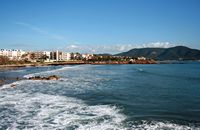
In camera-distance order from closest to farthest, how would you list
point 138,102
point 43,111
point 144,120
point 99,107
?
point 144,120
point 43,111
point 99,107
point 138,102

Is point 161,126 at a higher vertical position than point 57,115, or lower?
higher

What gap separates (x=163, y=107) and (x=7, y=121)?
11.9 metres

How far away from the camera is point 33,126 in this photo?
1636cm

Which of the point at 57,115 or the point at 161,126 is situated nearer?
the point at 161,126

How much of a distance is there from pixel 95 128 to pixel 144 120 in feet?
11.8

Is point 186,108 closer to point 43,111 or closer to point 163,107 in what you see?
point 163,107

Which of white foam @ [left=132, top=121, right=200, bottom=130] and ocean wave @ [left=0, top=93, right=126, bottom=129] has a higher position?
white foam @ [left=132, top=121, right=200, bottom=130]

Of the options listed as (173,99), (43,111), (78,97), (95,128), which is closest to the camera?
(95,128)

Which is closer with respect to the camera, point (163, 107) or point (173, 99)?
point (163, 107)

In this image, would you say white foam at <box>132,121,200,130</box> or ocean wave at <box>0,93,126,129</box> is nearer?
white foam at <box>132,121,200,130</box>

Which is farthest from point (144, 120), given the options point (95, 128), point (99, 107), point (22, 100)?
point (22, 100)

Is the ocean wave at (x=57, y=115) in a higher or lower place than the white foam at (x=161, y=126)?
lower

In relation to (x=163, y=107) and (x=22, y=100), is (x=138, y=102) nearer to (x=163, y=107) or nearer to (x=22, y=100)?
(x=163, y=107)

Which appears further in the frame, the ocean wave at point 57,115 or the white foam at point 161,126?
the ocean wave at point 57,115
